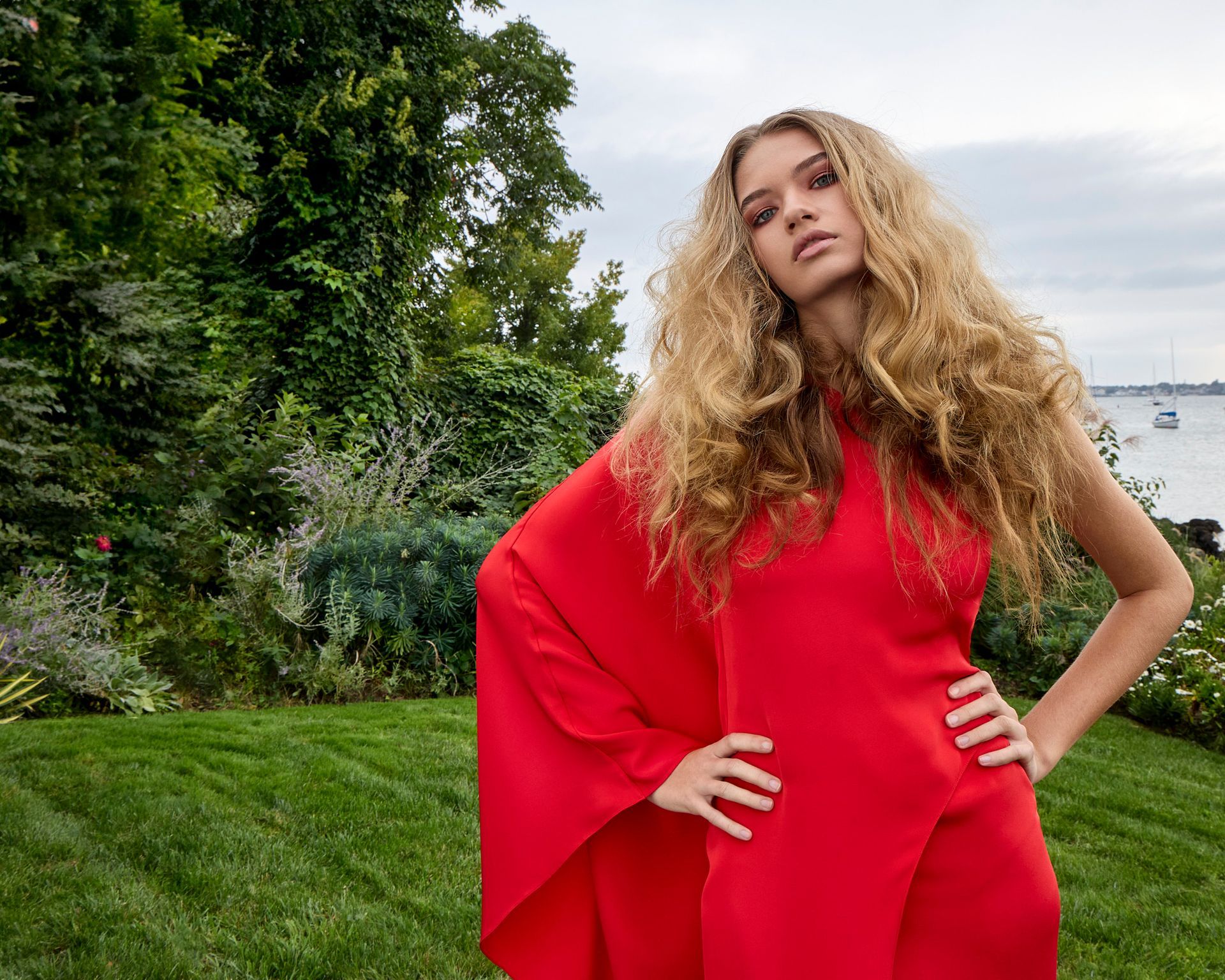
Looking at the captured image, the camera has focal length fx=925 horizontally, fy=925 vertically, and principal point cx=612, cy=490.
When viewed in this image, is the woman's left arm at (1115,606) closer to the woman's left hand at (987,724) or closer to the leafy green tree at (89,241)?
the woman's left hand at (987,724)

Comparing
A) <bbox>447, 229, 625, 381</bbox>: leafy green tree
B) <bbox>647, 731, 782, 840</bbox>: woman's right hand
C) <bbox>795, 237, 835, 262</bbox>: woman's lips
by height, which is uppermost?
<bbox>447, 229, 625, 381</bbox>: leafy green tree

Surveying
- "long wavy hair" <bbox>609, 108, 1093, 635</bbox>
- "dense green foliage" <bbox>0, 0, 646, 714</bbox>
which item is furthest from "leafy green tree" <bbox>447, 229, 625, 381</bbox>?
"long wavy hair" <bbox>609, 108, 1093, 635</bbox>

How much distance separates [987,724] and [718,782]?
16.4 inches

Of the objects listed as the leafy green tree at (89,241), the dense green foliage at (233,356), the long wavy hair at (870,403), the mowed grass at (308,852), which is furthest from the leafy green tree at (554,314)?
the long wavy hair at (870,403)

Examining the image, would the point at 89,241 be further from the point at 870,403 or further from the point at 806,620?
the point at 806,620

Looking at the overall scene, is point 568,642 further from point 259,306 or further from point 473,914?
point 259,306

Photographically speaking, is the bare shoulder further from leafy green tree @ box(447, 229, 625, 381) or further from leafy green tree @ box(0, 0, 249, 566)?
leafy green tree @ box(447, 229, 625, 381)

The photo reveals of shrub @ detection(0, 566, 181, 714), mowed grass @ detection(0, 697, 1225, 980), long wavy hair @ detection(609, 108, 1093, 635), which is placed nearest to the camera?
long wavy hair @ detection(609, 108, 1093, 635)

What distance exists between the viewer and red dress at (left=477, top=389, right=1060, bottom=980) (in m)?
1.33

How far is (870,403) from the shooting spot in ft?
5.21

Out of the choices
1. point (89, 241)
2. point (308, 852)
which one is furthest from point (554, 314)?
point (308, 852)

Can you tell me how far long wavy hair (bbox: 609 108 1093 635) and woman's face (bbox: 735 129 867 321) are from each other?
0.07ft

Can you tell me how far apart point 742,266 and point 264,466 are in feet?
23.7

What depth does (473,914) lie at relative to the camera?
3.38 metres
